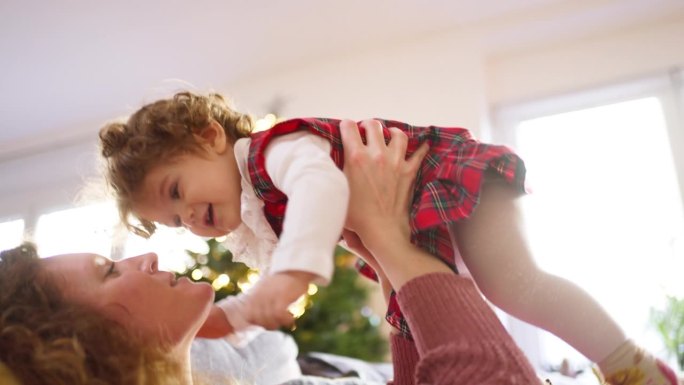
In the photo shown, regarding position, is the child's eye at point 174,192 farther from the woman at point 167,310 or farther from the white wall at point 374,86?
the white wall at point 374,86

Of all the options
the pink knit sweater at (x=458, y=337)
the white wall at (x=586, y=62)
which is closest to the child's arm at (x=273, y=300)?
the pink knit sweater at (x=458, y=337)

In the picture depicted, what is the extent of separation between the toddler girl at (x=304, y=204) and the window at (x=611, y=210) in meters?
0.03

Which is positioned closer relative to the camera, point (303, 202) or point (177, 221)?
point (303, 202)

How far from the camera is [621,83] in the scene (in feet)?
2.50

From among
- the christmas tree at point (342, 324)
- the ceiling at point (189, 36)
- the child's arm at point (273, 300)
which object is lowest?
the christmas tree at point (342, 324)

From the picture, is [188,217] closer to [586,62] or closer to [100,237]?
[100,237]

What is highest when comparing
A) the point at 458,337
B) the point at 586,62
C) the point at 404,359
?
the point at 586,62

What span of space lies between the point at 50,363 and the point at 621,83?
0.77 meters

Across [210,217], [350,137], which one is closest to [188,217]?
[210,217]

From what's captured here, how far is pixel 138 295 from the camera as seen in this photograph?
0.59 meters

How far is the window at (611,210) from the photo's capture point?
21.8 inches

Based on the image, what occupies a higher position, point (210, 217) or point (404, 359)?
point (210, 217)

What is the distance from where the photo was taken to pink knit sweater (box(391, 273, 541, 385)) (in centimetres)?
46

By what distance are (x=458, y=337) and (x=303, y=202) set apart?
7.1 inches
